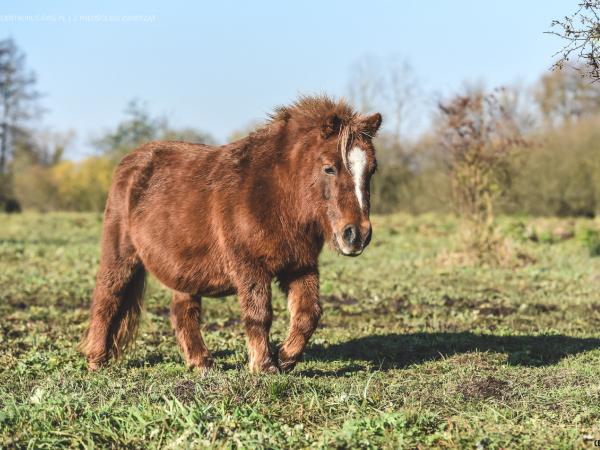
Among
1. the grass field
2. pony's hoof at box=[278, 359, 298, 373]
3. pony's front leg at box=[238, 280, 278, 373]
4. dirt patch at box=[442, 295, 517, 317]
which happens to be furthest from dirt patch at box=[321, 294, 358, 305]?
pony's front leg at box=[238, 280, 278, 373]

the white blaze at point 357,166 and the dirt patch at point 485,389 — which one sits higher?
the white blaze at point 357,166

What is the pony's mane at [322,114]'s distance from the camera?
6.01 m

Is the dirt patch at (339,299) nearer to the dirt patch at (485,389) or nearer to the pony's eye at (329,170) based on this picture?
the dirt patch at (485,389)

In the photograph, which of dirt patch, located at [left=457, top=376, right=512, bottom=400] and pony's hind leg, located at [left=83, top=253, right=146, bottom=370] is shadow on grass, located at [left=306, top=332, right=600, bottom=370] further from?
pony's hind leg, located at [left=83, top=253, right=146, bottom=370]

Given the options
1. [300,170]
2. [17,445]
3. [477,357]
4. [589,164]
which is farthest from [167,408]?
[589,164]

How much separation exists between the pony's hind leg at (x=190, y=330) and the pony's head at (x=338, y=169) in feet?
6.22

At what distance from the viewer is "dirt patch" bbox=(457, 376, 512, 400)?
219 inches

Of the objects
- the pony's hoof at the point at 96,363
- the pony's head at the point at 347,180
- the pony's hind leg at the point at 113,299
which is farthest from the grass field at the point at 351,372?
the pony's head at the point at 347,180

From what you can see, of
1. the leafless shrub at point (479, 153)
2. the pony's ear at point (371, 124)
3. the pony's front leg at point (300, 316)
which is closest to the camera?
the pony's ear at point (371, 124)

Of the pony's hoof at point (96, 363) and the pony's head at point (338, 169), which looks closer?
the pony's head at point (338, 169)

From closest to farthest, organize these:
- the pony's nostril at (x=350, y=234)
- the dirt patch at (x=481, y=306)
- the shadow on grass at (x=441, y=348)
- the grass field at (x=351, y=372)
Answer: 1. the grass field at (x=351, y=372)
2. the pony's nostril at (x=350, y=234)
3. the shadow on grass at (x=441, y=348)
4. the dirt patch at (x=481, y=306)

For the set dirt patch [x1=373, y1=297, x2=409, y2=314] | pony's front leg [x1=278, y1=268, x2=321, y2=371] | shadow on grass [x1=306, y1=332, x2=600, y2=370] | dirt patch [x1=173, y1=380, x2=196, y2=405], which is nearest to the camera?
dirt patch [x1=173, y1=380, x2=196, y2=405]

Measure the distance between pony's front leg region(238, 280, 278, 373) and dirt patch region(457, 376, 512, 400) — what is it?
158 centimetres

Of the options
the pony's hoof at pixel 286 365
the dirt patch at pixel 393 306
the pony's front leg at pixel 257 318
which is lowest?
the dirt patch at pixel 393 306
